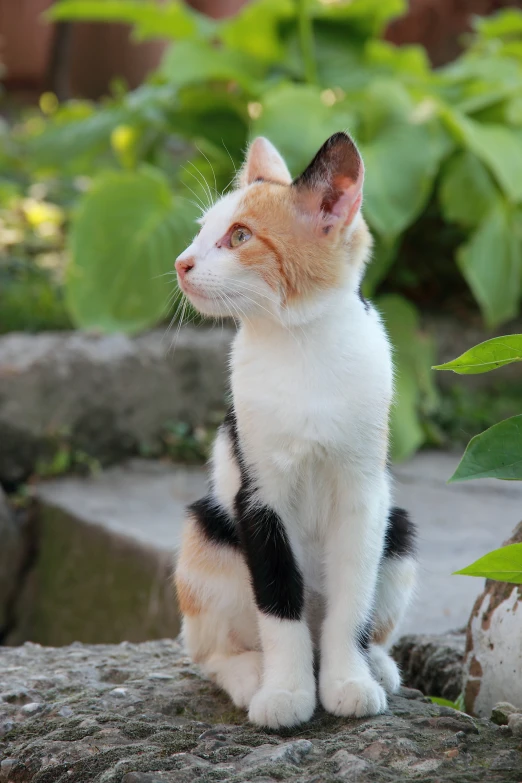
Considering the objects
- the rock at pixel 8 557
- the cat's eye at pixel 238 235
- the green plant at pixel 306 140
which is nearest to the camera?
the cat's eye at pixel 238 235

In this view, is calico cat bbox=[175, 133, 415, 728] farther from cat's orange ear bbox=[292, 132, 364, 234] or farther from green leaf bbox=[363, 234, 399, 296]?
green leaf bbox=[363, 234, 399, 296]

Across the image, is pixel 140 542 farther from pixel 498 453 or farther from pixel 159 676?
pixel 498 453

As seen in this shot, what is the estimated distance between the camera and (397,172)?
14.1ft

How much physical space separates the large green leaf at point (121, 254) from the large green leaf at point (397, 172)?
89 centimetres

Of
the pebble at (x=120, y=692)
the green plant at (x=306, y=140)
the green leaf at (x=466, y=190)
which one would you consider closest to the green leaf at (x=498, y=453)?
the pebble at (x=120, y=692)

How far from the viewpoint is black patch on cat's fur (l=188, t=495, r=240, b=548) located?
2045 millimetres

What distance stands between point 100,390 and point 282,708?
2.83 metres

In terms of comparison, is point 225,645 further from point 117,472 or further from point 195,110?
point 195,110

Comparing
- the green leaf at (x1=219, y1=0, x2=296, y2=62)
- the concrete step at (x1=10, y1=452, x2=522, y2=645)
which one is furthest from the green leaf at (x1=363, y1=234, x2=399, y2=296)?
the green leaf at (x1=219, y1=0, x2=296, y2=62)

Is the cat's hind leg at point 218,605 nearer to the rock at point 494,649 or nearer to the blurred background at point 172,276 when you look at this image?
the rock at point 494,649

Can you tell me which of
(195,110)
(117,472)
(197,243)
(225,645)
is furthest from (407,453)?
(197,243)

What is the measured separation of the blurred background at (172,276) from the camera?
4.07 meters

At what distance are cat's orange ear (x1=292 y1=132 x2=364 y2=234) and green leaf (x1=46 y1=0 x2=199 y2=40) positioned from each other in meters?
3.64

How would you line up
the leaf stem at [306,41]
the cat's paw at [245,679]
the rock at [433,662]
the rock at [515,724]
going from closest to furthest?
the rock at [515,724] → the cat's paw at [245,679] → the rock at [433,662] → the leaf stem at [306,41]
